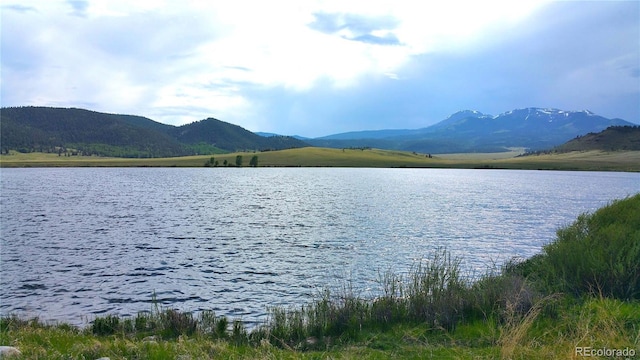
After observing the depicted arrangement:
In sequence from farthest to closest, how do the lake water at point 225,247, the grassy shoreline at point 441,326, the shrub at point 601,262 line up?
the lake water at point 225,247 < the shrub at point 601,262 < the grassy shoreline at point 441,326

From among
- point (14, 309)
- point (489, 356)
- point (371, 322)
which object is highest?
point (489, 356)

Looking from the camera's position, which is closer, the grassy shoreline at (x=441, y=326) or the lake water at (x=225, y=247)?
the grassy shoreline at (x=441, y=326)

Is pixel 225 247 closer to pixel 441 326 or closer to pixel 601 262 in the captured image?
pixel 441 326

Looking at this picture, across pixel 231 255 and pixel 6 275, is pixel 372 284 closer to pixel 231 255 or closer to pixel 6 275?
pixel 231 255

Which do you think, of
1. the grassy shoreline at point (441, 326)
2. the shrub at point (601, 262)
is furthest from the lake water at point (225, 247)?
the shrub at point (601, 262)

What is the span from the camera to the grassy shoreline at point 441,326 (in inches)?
364

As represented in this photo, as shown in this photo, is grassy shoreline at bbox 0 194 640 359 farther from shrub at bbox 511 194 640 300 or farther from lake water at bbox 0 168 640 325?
lake water at bbox 0 168 640 325

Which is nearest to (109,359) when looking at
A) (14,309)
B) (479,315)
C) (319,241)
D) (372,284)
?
(479,315)

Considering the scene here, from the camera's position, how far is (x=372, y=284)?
20328 mm

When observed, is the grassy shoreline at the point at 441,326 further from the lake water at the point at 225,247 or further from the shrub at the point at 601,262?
the lake water at the point at 225,247

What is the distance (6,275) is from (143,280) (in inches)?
A: 258

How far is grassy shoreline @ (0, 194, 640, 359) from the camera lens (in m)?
9.23

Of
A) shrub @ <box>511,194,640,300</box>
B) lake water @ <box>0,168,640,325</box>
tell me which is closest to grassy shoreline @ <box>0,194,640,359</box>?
shrub @ <box>511,194,640,300</box>

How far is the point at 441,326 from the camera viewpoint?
38.3 feet
